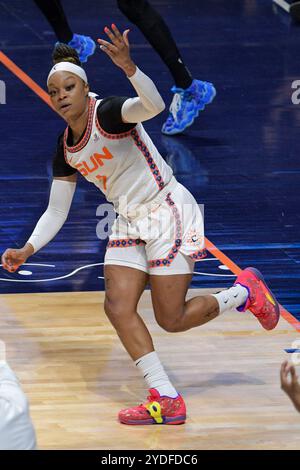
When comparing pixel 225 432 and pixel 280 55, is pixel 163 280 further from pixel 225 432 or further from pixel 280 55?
pixel 280 55

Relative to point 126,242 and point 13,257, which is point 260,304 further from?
point 13,257

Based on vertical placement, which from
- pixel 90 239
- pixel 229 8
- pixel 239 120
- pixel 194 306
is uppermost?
pixel 194 306

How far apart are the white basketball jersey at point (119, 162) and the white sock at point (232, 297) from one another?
550 millimetres

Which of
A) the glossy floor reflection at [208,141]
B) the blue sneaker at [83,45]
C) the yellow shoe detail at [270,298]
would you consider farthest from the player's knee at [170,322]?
the blue sneaker at [83,45]

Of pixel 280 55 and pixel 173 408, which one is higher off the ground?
pixel 173 408

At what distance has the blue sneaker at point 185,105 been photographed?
8.81 metres

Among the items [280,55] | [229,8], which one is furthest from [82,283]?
[229,8]

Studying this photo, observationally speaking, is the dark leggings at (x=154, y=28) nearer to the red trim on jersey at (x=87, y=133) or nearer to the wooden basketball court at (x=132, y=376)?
the wooden basketball court at (x=132, y=376)

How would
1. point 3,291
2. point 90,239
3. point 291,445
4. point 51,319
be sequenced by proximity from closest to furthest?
1. point 291,445
2. point 51,319
3. point 3,291
4. point 90,239

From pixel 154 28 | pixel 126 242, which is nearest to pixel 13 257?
pixel 126 242

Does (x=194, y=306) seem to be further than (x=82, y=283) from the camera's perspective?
No

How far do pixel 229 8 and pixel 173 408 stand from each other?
7.88 m

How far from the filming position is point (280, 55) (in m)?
10.6

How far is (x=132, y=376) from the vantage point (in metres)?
5.36
